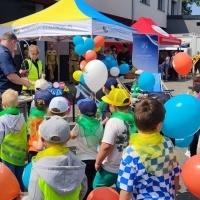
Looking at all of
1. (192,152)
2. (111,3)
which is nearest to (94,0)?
(111,3)

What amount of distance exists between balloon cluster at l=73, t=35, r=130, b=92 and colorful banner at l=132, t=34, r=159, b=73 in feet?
2.98

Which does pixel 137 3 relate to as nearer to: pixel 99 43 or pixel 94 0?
pixel 94 0

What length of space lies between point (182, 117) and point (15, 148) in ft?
5.97

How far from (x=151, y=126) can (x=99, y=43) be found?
4971 millimetres

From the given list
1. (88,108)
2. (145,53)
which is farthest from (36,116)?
(145,53)

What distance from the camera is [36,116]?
4.19 m

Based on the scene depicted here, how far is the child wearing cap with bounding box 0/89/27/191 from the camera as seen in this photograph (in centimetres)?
397

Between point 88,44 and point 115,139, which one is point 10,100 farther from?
point 88,44

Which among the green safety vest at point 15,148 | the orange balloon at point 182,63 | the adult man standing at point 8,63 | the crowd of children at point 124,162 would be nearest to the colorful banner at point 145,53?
the orange balloon at point 182,63

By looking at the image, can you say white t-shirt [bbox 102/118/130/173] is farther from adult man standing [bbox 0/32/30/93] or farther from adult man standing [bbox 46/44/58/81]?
adult man standing [bbox 46/44/58/81]

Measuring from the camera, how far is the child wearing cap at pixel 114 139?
336 centimetres

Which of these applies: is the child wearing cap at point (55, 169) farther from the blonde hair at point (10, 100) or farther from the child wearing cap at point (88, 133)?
the blonde hair at point (10, 100)

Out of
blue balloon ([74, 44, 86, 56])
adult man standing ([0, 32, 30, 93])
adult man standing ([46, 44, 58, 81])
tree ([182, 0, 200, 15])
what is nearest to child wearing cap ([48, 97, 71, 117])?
adult man standing ([0, 32, 30, 93])

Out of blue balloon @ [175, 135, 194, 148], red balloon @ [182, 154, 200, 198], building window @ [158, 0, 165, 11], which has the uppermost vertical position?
building window @ [158, 0, 165, 11]
